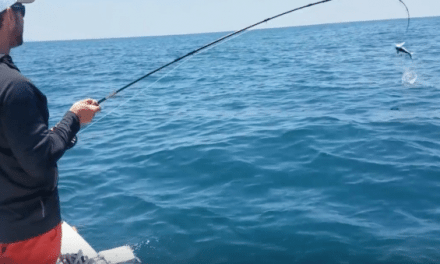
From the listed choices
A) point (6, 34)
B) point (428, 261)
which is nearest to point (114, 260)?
point (6, 34)

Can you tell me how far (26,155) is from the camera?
1888 mm

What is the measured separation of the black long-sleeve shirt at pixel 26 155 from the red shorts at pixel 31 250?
4cm

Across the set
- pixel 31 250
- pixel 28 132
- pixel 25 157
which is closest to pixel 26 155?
pixel 25 157

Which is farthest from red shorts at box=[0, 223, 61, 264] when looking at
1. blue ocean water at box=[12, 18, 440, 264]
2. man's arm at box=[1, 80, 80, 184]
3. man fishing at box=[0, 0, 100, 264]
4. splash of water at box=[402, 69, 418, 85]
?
splash of water at box=[402, 69, 418, 85]

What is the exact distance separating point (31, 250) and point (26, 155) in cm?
66

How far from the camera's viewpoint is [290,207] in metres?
5.36

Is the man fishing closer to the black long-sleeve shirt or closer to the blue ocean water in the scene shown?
the black long-sleeve shirt

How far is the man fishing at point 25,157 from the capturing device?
1834 mm

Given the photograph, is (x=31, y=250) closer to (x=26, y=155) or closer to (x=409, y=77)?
(x=26, y=155)

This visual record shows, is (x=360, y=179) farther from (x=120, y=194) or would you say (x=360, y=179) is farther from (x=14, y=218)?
(x=14, y=218)

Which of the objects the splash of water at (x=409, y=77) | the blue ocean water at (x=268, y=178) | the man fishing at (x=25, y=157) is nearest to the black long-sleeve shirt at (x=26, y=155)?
the man fishing at (x=25, y=157)

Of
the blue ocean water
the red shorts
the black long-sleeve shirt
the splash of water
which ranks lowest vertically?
the blue ocean water

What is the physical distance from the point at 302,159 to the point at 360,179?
1.23 metres

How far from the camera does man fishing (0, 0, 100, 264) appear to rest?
183 centimetres
